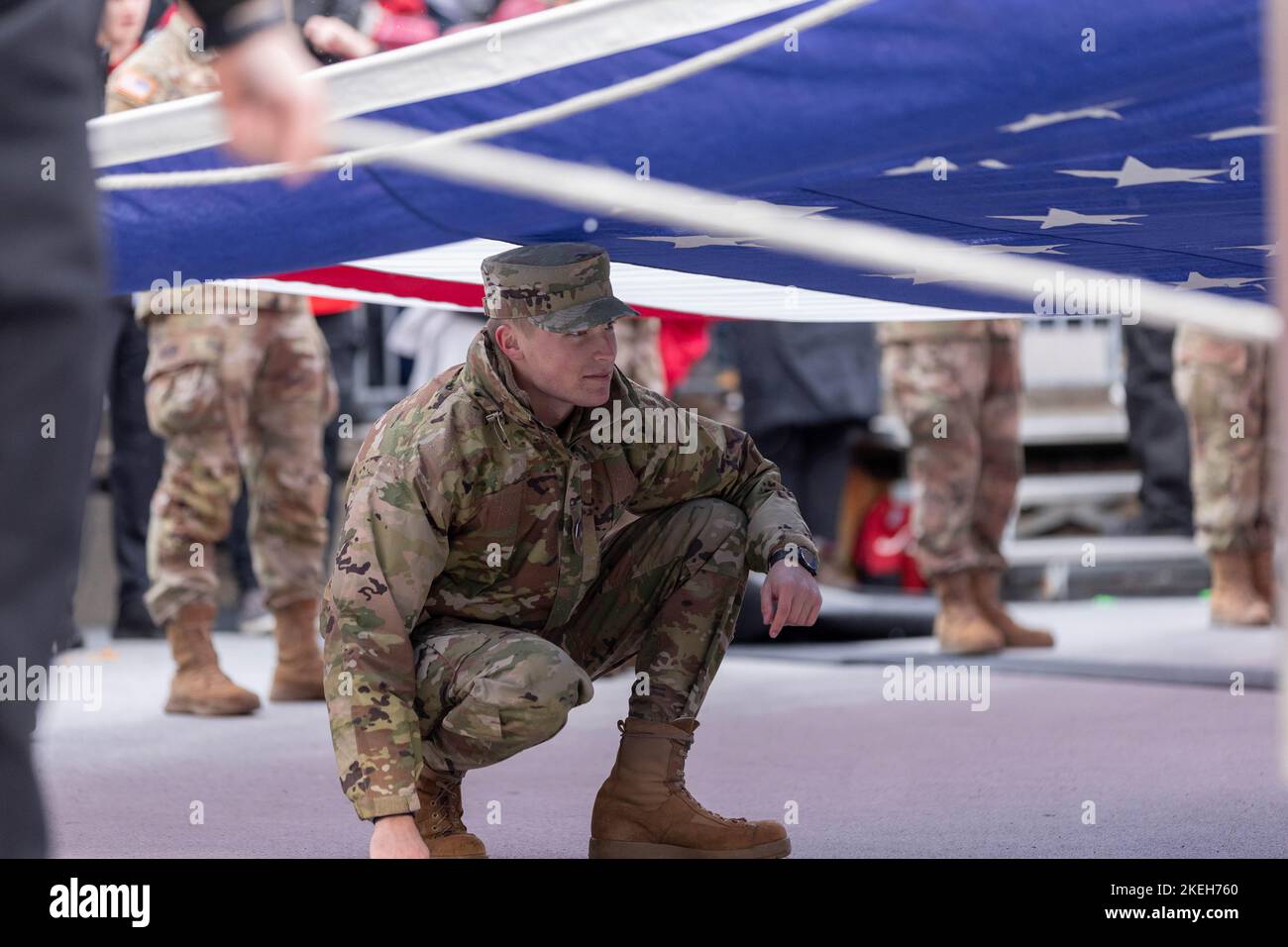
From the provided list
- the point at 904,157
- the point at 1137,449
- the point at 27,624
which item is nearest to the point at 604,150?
the point at 904,157

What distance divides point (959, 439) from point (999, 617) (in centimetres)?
54

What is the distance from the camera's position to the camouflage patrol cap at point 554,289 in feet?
8.09

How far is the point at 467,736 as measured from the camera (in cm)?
238

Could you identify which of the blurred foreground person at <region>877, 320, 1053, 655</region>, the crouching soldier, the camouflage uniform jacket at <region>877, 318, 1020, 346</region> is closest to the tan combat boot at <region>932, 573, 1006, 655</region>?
the blurred foreground person at <region>877, 320, 1053, 655</region>

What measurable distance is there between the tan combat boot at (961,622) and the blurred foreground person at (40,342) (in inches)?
165

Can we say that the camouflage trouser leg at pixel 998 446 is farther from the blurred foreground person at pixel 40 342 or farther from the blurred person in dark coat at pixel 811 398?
the blurred foreground person at pixel 40 342

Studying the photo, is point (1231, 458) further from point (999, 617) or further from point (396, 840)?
point (396, 840)

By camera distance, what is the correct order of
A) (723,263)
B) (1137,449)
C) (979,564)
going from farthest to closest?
(1137,449) → (979,564) → (723,263)

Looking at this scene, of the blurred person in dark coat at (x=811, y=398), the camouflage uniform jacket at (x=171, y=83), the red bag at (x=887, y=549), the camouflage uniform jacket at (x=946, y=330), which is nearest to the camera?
the camouflage uniform jacket at (x=171, y=83)

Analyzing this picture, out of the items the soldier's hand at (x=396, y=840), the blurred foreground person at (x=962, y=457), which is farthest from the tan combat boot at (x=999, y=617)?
the soldier's hand at (x=396, y=840)

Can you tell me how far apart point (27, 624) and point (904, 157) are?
5.23ft

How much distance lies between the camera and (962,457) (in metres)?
5.17

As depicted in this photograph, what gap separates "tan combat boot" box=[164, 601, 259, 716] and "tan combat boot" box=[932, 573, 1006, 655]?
2011 mm
